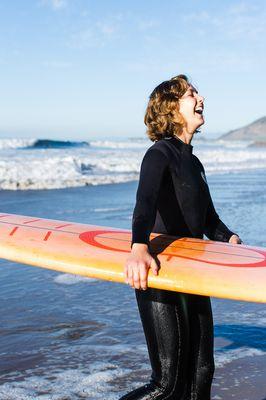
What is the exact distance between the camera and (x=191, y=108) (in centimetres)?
222

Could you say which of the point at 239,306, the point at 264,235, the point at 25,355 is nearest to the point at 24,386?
the point at 25,355

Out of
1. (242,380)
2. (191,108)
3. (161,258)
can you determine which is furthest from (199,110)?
(242,380)

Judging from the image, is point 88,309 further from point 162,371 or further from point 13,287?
point 162,371

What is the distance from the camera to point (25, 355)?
3.18m

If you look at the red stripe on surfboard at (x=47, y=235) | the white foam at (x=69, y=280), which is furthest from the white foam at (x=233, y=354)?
the white foam at (x=69, y=280)

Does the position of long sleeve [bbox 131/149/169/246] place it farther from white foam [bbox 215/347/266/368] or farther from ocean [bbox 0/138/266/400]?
white foam [bbox 215/347/266/368]

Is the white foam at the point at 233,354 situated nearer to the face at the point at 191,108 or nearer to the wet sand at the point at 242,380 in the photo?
the wet sand at the point at 242,380

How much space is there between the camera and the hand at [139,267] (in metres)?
1.86

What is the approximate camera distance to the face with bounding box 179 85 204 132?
2217 mm

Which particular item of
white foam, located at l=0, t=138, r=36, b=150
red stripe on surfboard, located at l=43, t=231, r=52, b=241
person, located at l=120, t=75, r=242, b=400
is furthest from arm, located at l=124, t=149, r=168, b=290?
white foam, located at l=0, t=138, r=36, b=150

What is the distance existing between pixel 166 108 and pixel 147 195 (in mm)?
448

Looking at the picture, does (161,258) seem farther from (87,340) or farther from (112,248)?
(87,340)

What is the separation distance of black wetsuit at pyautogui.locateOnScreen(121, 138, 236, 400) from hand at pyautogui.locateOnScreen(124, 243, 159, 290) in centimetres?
4

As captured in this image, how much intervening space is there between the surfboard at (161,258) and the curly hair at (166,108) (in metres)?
0.46
